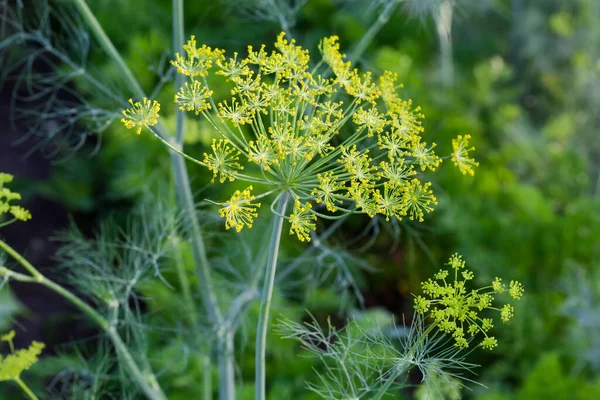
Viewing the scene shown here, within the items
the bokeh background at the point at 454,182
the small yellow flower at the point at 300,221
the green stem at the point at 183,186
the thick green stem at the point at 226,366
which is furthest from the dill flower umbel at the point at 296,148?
the bokeh background at the point at 454,182

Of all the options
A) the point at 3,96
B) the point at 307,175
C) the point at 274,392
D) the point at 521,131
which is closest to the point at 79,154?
the point at 3,96

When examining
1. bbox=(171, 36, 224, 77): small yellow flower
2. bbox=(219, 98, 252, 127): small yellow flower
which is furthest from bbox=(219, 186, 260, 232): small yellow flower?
bbox=(171, 36, 224, 77): small yellow flower

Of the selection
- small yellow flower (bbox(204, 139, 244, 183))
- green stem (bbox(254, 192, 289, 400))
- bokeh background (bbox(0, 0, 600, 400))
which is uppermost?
bokeh background (bbox(0, 0, 600, 400))

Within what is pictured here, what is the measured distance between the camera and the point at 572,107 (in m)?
4.54

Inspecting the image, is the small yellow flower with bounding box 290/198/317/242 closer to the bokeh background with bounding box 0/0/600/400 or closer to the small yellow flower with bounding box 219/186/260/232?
the small yellow flower with bounding box 219/186/260/232

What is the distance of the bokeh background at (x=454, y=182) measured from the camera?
2.99 meters

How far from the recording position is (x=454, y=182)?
3.73 m

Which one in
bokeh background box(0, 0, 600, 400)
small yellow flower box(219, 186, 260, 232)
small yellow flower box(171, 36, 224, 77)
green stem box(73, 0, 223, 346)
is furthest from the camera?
bokeh background box(0, 0, 600, 400)

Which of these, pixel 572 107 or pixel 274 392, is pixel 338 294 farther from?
pixel 572 107

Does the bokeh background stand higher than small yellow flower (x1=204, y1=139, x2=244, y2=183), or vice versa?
the bokeh background

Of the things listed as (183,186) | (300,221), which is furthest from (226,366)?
(300,221)

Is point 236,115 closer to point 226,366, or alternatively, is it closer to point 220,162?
point 220,162

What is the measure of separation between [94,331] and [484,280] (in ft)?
6.93

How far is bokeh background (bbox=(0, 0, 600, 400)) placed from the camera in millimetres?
2992
